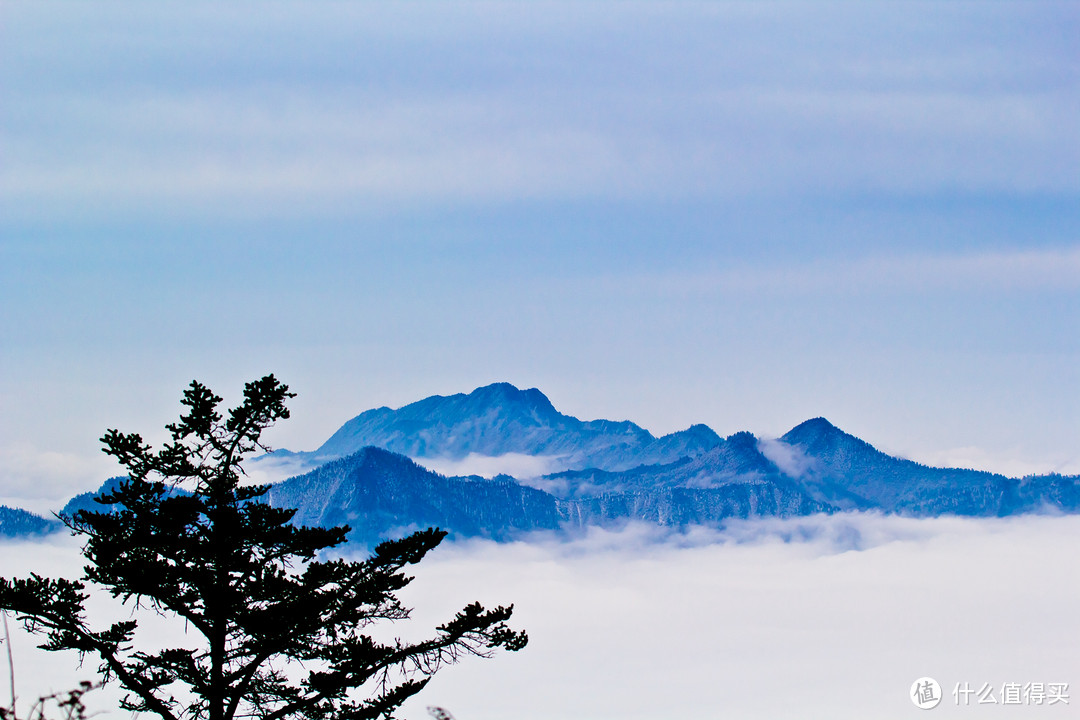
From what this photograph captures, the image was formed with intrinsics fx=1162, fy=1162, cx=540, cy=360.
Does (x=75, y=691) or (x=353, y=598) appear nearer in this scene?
(x=75, y=691)

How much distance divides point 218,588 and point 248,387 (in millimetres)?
6131

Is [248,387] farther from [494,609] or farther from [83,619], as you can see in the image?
[494,609]

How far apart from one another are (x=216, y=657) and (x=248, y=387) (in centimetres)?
809

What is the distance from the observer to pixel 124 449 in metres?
35.8

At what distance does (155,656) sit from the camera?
112 ft

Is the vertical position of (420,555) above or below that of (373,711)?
above

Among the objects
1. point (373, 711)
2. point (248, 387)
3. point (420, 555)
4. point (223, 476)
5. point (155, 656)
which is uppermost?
point (248, 387)

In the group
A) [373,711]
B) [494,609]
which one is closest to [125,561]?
[373,711]

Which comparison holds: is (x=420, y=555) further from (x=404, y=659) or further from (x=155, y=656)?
(x=155, y=656)

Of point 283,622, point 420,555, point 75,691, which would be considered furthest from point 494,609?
point 75,691

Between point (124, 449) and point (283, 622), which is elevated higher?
point (124, 449)

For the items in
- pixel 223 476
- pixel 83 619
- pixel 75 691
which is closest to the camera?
pixel 75 691

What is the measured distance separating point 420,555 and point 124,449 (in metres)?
9.73

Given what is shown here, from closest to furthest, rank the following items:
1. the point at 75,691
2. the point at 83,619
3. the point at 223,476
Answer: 1. the point at 75,691
2. the point at 83,619
3. the point at 223,476
